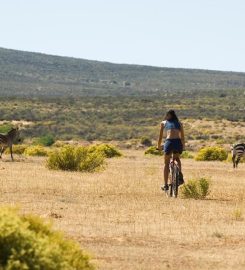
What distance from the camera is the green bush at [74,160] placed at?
27078mm

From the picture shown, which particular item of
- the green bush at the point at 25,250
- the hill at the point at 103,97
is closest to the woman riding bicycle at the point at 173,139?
the green bush at the point at 25,250

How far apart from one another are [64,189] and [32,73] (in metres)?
142

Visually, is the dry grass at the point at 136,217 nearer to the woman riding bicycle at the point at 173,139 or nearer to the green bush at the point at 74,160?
the woman riding bicycle at the point at 173,139

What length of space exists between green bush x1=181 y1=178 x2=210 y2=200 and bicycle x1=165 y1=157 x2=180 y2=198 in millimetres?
406

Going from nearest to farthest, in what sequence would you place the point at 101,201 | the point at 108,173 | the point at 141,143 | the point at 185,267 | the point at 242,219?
the point at 185,267 → the point at 242,219 → the point at 101,201 → the point at 108,173 → the point at 141,143

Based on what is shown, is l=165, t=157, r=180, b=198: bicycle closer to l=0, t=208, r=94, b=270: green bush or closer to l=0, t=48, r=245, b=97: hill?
l=0, t=208, r=94, b=270: green bush

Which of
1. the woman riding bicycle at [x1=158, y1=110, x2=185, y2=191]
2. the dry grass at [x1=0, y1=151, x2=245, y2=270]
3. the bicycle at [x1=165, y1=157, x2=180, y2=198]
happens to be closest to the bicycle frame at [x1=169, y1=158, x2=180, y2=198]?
the bicycle at [x1=165, y1=157, x2=180, y2=198]

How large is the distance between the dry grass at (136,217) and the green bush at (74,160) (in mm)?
2504

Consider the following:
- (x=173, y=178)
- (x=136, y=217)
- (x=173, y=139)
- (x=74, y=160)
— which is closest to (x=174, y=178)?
(x=173, y=178)

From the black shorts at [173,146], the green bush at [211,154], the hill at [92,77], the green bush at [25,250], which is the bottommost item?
the green bush at [211,154]

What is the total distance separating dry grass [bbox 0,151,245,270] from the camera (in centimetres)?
1078

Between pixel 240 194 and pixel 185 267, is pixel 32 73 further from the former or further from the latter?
pixel 185 267

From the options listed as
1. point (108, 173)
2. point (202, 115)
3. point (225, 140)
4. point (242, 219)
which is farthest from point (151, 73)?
point (242, 219)

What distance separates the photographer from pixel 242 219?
14.9 m
